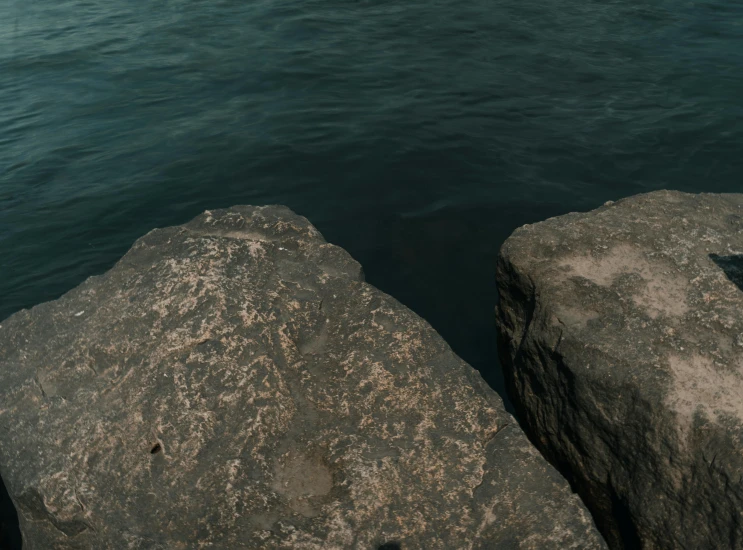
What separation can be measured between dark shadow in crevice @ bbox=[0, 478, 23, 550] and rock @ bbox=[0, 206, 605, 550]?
3.07 ft

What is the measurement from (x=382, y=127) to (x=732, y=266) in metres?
5.63

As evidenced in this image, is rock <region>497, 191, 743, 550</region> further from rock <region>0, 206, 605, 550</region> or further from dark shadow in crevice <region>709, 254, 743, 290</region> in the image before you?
rock <region>0, 206, 605, 550</region>

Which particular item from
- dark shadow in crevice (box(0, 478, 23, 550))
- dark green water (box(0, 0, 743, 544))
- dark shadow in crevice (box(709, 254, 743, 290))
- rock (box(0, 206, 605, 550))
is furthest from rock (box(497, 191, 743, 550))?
dark shadow in crevice (box(0, 478, 23, 550))

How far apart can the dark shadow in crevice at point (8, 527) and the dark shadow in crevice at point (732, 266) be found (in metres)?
4.06

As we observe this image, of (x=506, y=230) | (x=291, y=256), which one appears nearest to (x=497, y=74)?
(x=506, y=230)

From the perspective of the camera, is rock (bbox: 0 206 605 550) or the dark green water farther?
the dark green water

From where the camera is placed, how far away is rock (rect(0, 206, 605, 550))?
3.15 m

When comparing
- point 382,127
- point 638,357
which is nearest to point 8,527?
point 638,357

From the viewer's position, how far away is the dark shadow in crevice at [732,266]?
3.96 metres

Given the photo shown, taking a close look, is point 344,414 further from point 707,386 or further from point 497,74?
point 497,74

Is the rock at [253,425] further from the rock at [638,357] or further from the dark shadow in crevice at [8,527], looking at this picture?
the dark shadow in crevice at [8,527]

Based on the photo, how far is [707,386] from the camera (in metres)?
3.43

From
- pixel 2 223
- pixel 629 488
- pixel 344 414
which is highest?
pixel 344 414

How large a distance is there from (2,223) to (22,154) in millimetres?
1726
